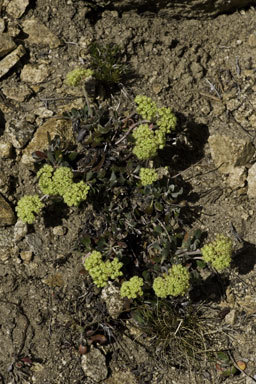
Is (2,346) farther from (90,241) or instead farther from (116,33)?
(116,33)

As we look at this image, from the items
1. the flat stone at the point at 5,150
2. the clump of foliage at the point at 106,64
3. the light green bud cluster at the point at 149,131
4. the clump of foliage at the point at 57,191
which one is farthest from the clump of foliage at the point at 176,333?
Answer: the clump of foliage at the point at 106,64

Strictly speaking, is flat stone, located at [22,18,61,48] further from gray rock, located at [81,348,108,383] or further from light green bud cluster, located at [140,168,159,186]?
gray rock, located at [81,348,108,383]

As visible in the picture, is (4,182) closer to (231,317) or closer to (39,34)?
(39,34)

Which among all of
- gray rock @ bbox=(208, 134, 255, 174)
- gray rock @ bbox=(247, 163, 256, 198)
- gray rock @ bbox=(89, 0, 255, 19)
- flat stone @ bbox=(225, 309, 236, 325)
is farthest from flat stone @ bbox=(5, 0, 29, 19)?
flat stone @ bbox=(225, 309, 236, 325)

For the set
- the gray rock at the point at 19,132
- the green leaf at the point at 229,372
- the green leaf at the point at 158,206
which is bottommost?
the green leaf at the point at 229,372

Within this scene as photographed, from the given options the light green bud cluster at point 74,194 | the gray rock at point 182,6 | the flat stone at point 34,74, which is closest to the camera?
the light green bud cluster at point 74,194

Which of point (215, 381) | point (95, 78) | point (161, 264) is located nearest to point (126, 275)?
point (161, 264)

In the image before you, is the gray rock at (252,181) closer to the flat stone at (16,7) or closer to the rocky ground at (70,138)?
the rocky ground at (70,138)
